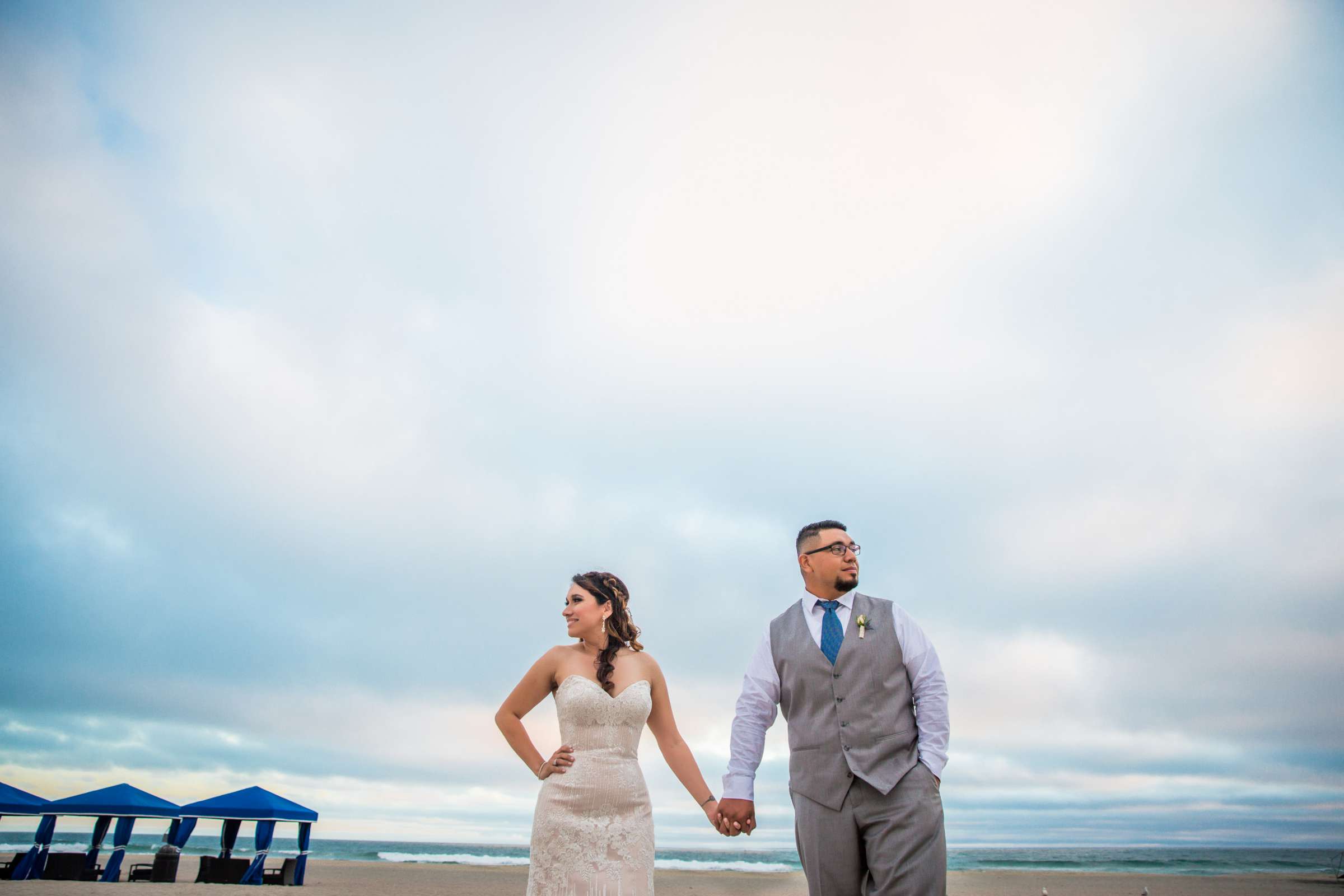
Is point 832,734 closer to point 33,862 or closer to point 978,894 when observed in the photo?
point 33,862

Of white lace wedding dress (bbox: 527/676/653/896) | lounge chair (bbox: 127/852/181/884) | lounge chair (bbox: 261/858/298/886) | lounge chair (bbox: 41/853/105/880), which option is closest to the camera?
white lace wedding dress (bbox: 527/676/653/896)

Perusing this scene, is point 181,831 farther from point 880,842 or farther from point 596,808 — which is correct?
point 880,842

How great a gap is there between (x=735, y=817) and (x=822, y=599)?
1.22 metres

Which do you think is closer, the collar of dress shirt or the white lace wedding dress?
the white lace wedding dress

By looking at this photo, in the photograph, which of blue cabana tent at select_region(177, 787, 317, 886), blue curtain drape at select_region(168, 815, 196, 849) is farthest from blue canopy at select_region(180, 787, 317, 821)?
blue curtain drape at select_region(168, 815, 196, 849)

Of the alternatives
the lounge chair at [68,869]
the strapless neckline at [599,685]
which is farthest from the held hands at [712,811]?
the lounge chair at [68,869]

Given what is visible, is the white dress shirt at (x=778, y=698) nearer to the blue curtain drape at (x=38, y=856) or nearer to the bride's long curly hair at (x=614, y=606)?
the bride's long curly hair at (x=614, y=606)

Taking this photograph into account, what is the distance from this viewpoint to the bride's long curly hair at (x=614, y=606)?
4777 mm

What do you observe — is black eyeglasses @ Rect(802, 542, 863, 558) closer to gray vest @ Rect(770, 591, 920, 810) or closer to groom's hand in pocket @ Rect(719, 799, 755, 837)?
gray vest @ Rect(770, 591, 920, 810)

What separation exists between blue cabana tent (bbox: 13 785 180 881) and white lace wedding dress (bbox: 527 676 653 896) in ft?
51.9

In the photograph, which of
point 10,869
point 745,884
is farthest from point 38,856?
point 745,884

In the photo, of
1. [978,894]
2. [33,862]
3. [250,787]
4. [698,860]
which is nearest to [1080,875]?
[978,894]

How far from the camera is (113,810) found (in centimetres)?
1580

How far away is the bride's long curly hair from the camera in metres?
4.78
